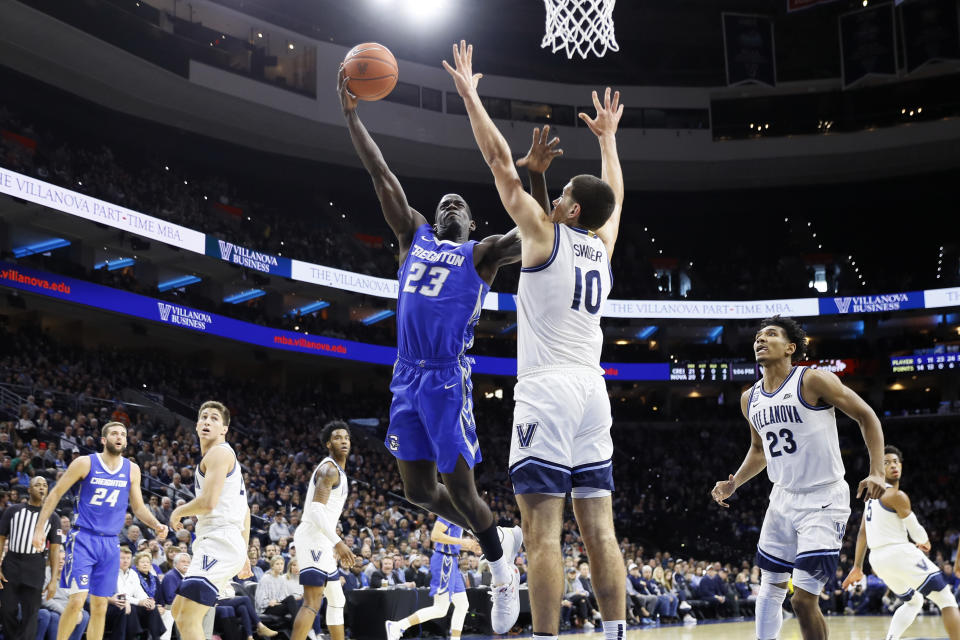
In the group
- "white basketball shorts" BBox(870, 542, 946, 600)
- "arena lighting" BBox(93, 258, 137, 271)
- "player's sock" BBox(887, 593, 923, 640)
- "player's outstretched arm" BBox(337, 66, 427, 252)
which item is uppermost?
"arena lighting" BBox(93, 258, 137, 271)

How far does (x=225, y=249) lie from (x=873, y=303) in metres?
20.3

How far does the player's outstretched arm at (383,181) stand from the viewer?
554 centimetres

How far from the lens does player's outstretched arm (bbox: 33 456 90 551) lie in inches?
309

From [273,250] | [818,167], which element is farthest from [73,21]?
[818,167]

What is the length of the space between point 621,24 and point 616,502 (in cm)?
1592

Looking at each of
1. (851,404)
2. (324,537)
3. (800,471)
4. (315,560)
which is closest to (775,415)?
(800,471)

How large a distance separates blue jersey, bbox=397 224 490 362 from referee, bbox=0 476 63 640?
16.1 feet

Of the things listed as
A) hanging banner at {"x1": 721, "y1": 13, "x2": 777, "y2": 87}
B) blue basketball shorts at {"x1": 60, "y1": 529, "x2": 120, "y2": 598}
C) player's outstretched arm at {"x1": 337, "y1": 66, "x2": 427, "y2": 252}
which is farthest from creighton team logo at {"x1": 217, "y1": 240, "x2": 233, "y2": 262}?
player's outstretched arm at {"x1": 337, "y1": 66, "x2": 427, "y2": 252}

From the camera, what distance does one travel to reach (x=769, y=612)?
18.2ft

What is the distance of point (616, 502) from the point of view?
91.4ft

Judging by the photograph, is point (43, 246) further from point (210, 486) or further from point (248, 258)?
point (210, 486)

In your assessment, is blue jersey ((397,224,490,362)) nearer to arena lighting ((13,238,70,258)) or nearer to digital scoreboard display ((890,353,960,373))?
arena lighting ((13,238,70,258))

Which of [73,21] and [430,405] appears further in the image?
[73,21]

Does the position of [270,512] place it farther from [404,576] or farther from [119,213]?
[119,213]
